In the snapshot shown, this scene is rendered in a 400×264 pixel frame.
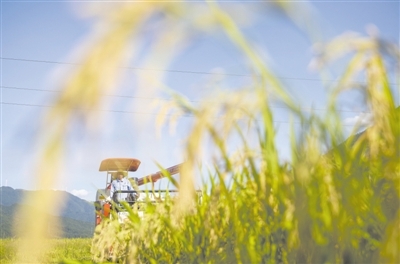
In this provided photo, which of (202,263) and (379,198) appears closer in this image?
(379,198)

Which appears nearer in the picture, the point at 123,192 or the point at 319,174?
the point at 319,174

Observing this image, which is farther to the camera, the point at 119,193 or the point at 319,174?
the point at 119,193

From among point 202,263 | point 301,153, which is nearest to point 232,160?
point 301,153

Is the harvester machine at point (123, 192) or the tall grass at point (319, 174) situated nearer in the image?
the tall grass at point (319, 174)

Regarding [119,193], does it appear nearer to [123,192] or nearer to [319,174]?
[319,174]

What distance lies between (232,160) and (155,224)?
3.38ft

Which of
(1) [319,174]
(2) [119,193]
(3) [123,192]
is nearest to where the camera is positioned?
(1) [319,174]

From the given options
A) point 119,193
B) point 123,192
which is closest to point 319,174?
point 119,193

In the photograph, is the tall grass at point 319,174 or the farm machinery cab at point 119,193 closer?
the tall grass at point 319,174

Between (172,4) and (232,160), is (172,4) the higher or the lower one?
the higher one

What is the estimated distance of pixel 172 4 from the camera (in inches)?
24.1

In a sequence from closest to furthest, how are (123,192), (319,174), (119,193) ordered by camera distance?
(319,174), (119,193), (123,192)

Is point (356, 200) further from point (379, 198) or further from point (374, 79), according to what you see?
point (374, 79)

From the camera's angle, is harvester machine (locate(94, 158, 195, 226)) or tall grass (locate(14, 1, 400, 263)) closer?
tall grass (locate(14, 1, 400, 263))
